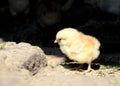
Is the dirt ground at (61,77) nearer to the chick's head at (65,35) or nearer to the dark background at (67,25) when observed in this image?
the chick's head at (65,35)

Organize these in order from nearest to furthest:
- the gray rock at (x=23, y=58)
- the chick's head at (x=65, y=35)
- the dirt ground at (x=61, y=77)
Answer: the dirt ground at (x=61, y=77) → the gray rock at (x=23, y=58) → the chick's head at (x=65, y=35)

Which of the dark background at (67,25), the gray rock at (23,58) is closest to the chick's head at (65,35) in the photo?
the gray rock at (23,58)

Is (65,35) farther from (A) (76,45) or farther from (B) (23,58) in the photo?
(B) (23,58)

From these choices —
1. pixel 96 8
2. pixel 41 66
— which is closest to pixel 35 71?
pixel 41 66

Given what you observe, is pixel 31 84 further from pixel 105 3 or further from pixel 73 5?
pixel 73 5

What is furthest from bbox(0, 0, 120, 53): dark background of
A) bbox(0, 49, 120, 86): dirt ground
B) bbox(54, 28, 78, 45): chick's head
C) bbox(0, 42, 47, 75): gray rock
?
bbox(0, 42, 47, 75): gray rock
